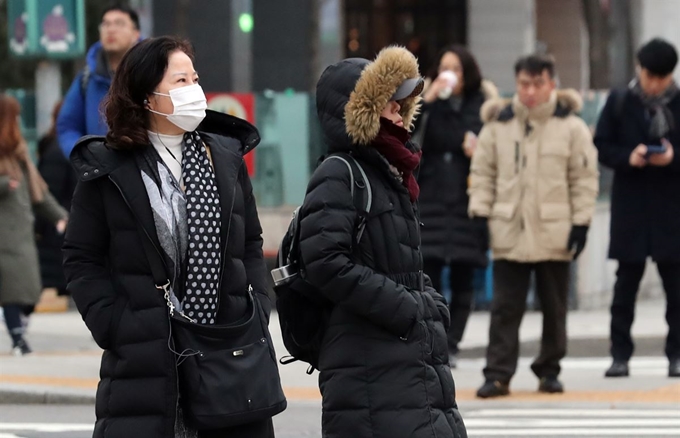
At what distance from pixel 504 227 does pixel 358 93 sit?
3.98m

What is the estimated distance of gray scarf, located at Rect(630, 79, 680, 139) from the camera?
1006cm

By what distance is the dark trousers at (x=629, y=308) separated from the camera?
33.8ft

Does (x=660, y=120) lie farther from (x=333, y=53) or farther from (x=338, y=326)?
(x=333, y=53)

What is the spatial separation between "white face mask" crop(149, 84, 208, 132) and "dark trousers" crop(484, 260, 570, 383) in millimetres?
4401

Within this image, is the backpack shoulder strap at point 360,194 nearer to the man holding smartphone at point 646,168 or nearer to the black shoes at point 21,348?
the man holding smartphone at point 646,168

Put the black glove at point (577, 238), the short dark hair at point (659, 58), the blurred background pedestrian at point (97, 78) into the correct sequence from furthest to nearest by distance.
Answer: the short dark hair at point (659, 58)
the blurred background pedestrian at point (97, 78)
the black glove at point (577, 238)

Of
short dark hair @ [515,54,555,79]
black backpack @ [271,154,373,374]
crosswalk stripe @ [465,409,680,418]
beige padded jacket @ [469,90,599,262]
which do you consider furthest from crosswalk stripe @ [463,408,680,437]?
black backpack @ [271,154,373,374]

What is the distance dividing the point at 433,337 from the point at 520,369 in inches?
221

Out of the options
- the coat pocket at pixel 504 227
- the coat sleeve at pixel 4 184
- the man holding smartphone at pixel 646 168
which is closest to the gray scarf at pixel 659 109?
the man holding smartphone at pixel 646 168

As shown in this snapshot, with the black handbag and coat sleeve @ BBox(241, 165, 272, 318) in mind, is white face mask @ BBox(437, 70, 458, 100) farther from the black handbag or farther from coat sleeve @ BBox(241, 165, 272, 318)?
the black handbag

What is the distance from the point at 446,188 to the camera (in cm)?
1069

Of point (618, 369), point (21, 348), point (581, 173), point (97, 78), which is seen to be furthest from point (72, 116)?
point (618, 369)

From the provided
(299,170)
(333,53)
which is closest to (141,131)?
(299,170)

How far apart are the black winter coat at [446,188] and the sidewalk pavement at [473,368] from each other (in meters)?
0.83
